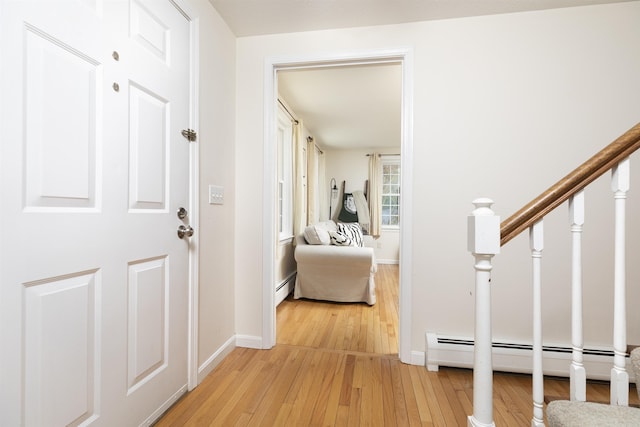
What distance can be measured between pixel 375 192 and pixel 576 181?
16.6 ft

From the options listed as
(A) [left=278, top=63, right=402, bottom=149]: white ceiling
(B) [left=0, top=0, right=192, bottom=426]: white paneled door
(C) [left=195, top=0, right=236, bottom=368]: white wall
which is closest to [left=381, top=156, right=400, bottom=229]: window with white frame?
(A) [left=278, top=63, right=402, bottom=149]: white ceiling

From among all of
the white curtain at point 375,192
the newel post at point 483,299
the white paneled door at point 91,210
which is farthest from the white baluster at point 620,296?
the white curtain at point 375,192

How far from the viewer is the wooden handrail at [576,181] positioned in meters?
0.81

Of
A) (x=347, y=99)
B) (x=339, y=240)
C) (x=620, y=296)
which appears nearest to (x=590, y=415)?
(x=620, y=296)

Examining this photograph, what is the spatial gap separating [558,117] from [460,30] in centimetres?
85

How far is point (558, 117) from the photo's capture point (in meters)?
1.83

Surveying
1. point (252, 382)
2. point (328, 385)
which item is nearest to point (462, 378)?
point (328, 385)

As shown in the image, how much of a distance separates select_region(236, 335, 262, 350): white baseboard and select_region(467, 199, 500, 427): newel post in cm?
155

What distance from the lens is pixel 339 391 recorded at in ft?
5.34

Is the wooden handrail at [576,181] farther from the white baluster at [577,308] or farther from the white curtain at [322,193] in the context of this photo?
the white curtain at [322,193]

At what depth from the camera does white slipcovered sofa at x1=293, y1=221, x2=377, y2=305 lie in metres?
3.19

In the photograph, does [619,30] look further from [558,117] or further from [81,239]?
[81,239]

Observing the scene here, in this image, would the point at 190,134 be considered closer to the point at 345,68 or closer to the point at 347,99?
the point at 345,68

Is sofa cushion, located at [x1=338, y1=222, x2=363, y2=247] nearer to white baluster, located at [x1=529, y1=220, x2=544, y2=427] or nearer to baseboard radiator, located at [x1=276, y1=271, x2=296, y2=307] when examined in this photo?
baseboard radiator, located at [x1=276, y1=271, x2=296, y2=307]
